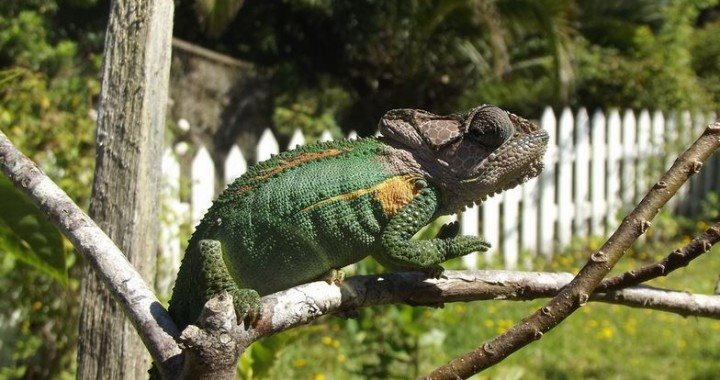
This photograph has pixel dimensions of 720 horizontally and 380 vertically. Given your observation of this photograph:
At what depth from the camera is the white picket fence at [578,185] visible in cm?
746

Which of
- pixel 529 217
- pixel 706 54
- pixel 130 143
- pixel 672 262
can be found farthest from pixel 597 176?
pixel 130 143

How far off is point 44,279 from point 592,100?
8472 mm

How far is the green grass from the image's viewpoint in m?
4.27

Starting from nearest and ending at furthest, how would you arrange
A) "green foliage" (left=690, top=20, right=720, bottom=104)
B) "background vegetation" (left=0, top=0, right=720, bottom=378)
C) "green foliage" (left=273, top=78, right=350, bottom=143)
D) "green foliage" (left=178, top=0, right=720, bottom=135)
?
"background vegetation" (left=0, top=0, right=720, bottom=378), "green foliage" (left=273, top=78, right=350, bottom=143), "green foliage" (left=178, top=0, right=720, bottom=135), "green foliage" (left=690, top=20, right=720, bottom=104)

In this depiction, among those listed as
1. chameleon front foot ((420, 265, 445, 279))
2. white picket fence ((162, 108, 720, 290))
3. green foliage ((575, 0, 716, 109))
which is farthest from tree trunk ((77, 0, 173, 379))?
green foliage ((575, 0, 716, 109))

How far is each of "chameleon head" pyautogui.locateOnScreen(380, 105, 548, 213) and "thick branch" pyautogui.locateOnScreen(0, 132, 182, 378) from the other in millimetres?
543

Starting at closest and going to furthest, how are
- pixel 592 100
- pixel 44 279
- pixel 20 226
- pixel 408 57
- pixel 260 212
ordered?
A: pixel 260 212 → pixel 20 226 → pixel 44 279 → pixel 408 57 → pixel 592 100

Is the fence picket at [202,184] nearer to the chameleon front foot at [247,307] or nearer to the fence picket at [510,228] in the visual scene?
the fence picket at [510,228]

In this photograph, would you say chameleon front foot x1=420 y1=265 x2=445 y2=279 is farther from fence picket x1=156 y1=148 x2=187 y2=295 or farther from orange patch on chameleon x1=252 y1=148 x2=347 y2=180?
fence picket x1=156 y1=148 x2=187 y2=295

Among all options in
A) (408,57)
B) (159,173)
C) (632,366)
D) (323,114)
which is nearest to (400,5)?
(408,57)

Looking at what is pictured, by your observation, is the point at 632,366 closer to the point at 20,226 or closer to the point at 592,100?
the point at 20,226

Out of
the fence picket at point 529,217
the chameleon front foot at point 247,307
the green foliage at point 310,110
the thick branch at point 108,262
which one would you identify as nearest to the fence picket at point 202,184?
the green foliage at point 310,110

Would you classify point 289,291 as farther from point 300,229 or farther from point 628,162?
point 628,162

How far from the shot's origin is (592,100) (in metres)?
10.8
